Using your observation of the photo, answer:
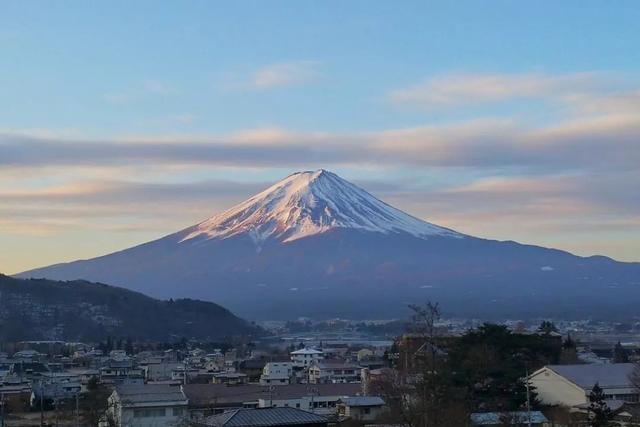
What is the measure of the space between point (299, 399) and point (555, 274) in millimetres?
120743

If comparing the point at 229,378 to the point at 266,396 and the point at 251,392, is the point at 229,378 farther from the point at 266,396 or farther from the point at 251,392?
the point at 266,396

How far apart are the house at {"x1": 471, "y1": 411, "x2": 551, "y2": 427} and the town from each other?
4 cm

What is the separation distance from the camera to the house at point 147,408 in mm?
22766

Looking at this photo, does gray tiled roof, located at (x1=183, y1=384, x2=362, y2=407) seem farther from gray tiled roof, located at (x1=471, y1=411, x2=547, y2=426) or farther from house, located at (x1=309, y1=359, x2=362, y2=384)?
gray tiled roof, located at (x1=471, y1=411, x2=547, y2=426)

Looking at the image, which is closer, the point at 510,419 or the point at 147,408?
the point at 510,419

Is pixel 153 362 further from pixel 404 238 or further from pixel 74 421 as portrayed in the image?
pixel 404 238

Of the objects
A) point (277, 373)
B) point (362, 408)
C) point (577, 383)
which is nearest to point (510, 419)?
point (577, 383)

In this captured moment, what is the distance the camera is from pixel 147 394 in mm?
23625

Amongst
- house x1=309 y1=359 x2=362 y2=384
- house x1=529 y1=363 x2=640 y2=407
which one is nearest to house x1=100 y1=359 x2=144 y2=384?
house x1=309 y1=359 x2=362 y2=384

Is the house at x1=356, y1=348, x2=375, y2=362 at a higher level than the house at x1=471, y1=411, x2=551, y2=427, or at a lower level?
higher

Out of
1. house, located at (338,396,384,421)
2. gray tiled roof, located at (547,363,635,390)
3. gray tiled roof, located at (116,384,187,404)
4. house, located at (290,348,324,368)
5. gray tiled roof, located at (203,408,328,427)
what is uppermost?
house, located at (290,348,324,368)

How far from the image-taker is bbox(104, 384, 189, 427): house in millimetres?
22766

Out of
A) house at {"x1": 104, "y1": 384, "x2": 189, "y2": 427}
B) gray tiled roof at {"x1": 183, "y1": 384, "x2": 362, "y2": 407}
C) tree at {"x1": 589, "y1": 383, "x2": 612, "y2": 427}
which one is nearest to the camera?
tree at {"x1": 589, "y1": 383, "x2": 612, "y2": 427}

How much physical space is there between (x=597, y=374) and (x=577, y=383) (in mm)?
842
